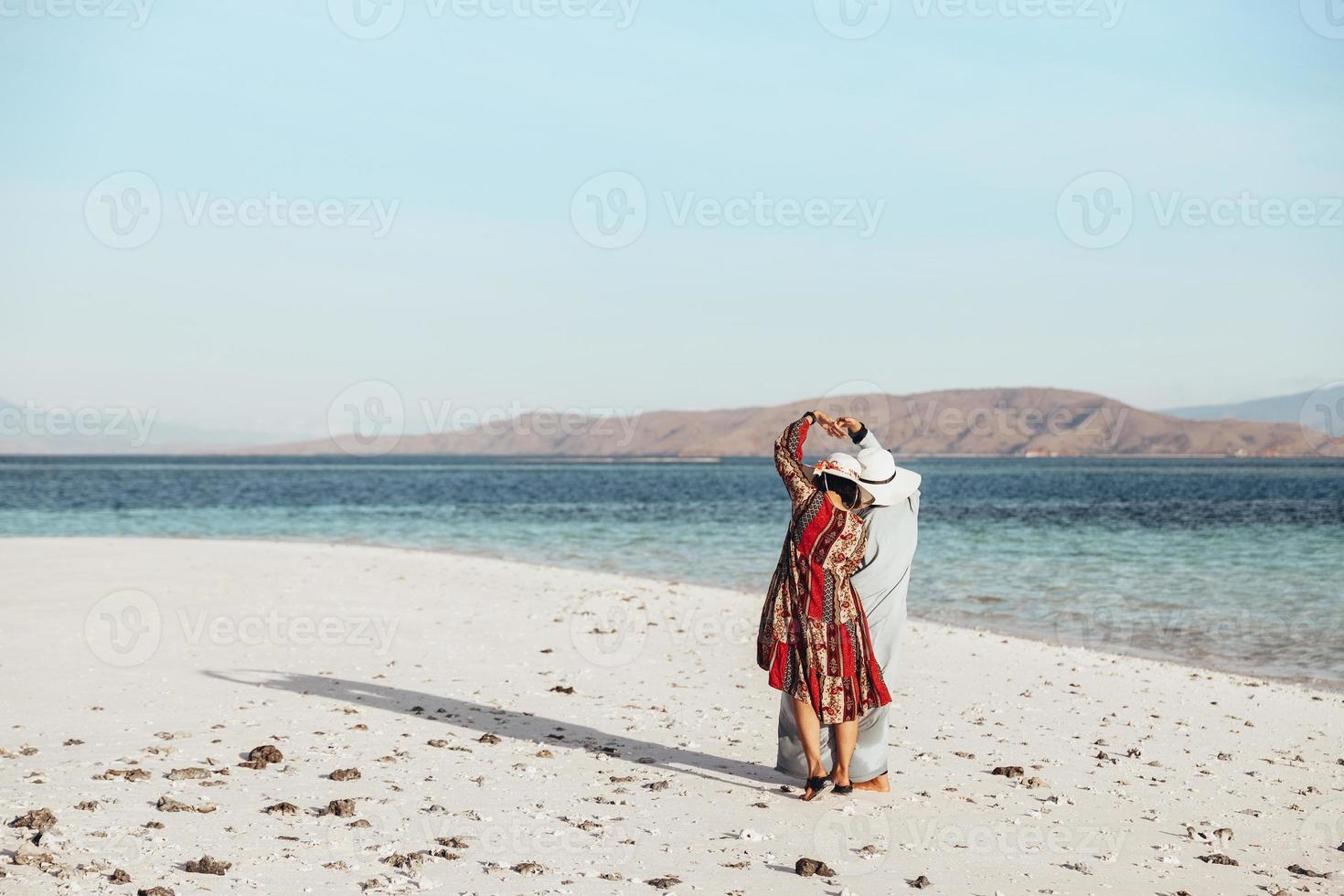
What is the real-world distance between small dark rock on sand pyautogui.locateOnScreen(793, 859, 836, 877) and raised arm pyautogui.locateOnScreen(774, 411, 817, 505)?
191cm

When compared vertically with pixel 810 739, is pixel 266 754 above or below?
below

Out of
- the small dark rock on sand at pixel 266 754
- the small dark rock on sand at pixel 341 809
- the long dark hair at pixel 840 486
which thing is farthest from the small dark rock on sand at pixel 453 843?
the long dark hair at pixel 840 486

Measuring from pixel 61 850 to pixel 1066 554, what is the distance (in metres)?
23.4

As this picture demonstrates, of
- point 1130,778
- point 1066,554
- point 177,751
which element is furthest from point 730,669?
point 1066,554

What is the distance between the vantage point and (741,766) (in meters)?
7.20

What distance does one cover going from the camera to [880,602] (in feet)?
21.4

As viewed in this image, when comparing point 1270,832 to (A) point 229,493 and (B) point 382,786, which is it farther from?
(A) point 229,493

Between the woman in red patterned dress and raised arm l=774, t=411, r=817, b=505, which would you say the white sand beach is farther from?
raised arm l=774, t=411, r=817, b=505

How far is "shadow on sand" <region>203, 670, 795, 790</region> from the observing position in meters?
7.12

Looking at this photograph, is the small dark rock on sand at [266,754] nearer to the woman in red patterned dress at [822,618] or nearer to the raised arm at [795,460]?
the woman in red patterned dress at [822,618]

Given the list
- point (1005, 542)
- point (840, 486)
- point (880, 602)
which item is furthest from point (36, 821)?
point (1005, 542)

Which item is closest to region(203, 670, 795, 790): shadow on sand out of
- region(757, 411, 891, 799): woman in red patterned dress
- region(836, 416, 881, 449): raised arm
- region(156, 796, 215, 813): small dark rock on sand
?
region(757, 411, 891, 799): woman in red patterned dress

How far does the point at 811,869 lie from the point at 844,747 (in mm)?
1282

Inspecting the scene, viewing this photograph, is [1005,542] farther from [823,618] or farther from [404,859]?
[404,859]
